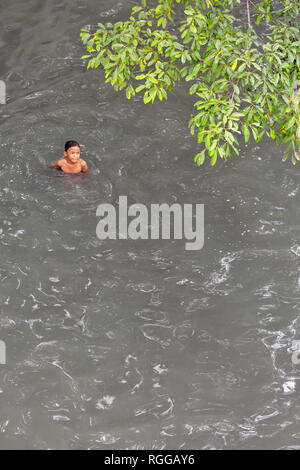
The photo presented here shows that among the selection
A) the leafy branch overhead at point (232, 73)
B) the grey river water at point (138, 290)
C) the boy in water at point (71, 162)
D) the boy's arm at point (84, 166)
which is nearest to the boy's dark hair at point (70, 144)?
the boy in water at point (71, 162)

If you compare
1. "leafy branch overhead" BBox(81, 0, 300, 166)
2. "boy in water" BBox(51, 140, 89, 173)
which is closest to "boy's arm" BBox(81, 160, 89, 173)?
"boy in water" BBox(51, 140, 89, 173)

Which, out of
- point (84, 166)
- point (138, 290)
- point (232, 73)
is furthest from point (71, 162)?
point (232, 73)

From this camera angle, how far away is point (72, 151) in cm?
1045

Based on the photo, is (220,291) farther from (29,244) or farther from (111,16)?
(111,16)

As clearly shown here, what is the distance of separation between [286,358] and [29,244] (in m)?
3.41

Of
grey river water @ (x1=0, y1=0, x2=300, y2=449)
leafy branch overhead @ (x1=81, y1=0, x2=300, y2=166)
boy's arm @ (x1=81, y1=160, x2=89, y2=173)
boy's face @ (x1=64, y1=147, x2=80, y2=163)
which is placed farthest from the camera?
boy's arm @ (x1=81, y1=160, x2=89, y2=173)

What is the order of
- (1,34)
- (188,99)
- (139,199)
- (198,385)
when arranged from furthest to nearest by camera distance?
(1,34) → (188,99) → (139,199) → (198,385)

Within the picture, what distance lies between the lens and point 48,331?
8406mm

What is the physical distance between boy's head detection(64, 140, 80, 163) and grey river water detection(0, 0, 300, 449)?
293 millimetres

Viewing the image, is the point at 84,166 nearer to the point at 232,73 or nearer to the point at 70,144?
the point at 70,144

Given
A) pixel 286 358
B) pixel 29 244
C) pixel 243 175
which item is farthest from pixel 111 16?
pixel 286 358

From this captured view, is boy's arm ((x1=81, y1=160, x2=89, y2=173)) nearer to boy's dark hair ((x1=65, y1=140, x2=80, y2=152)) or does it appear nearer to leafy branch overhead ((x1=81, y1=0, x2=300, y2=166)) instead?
boy's dark hair ((x1=65, y1=140, x2=80, y2=152))

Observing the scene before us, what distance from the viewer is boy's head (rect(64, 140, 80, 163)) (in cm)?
1045

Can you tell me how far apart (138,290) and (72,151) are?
2.48m
